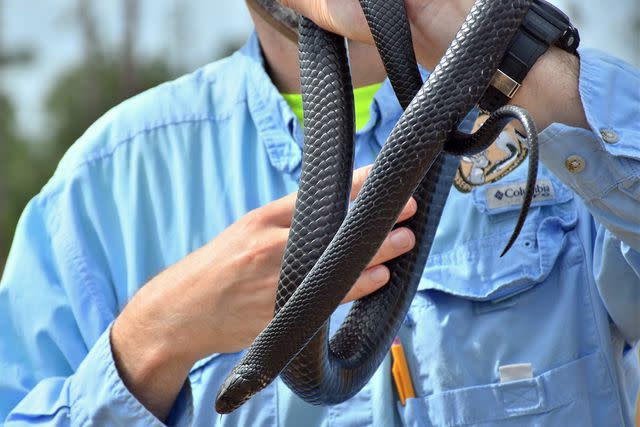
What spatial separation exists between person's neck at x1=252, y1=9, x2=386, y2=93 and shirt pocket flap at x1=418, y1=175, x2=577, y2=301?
1.23 ft

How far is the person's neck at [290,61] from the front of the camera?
6.95ft

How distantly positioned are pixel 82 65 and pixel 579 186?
23.5ft

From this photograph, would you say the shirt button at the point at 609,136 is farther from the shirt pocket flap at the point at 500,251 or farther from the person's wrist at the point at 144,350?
the person's wrist at the point at 144,350

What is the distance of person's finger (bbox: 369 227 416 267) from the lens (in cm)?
141

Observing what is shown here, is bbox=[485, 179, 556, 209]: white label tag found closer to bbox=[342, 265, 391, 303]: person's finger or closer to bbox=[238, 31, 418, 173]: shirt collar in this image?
bbox=[238, 31, 418, 173]: shirt collar

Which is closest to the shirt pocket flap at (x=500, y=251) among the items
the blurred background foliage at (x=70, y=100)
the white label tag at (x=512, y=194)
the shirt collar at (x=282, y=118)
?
the white label tag at (x=512, y=194)

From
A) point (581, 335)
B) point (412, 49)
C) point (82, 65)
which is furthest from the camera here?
point (82, 65)

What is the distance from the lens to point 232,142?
2.12 m

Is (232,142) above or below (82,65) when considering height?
above

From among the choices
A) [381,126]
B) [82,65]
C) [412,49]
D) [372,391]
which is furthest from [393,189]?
[82,65]

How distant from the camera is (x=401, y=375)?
184 cm

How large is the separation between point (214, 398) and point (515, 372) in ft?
1.82

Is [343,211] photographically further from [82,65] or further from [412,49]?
[82,65]

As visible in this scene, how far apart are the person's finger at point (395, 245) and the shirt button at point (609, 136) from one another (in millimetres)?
298
